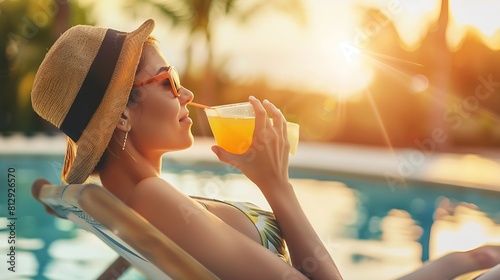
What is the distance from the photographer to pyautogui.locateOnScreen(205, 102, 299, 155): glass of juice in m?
1.92

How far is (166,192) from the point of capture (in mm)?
1658

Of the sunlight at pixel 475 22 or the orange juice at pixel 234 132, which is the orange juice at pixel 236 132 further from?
the sunlight at pixel 475 22

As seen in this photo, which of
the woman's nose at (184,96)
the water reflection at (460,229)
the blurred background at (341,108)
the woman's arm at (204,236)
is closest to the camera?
the woman's arm at (204,236)

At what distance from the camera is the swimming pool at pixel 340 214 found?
17.9 ft

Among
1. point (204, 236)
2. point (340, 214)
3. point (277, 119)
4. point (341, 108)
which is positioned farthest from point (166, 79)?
point (341, 108)

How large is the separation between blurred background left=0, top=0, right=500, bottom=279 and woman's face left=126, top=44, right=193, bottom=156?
178 mm

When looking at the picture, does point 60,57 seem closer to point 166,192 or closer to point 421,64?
point 166,192

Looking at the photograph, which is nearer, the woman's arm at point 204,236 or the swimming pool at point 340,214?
the woman's arm at point 204,236

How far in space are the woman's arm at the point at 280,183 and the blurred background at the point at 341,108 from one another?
0.40 m

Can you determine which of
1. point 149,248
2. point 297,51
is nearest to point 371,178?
point 149,248

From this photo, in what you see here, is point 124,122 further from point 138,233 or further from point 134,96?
point 138,233

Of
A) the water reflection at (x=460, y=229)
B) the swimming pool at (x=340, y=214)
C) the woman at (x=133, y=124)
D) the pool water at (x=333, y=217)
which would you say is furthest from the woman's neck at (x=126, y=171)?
the water reflection at (x=460, y=229)

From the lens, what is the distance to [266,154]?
181cm

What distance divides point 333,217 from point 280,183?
5.88 metres
